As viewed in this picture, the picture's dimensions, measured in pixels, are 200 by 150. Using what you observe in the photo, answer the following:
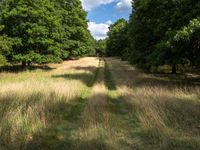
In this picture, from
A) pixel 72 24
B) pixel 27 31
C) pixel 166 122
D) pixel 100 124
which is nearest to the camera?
pixel 100 124

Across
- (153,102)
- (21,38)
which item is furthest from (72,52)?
(153,102)

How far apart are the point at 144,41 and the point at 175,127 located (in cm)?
1873

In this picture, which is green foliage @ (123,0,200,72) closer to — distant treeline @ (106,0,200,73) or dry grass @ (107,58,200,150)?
distant treeline @ (106,0,200,73)

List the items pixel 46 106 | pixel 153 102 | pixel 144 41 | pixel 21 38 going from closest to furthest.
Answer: pixel 46 106, pixel 153 102, pixel 144 41, pixel 21 38

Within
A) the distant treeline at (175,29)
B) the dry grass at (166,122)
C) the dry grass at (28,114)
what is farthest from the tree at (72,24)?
the dry grass at (166,122)

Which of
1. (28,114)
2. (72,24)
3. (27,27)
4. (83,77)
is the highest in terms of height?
(72,24)

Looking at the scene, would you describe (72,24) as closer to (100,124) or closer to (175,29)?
(175,29)

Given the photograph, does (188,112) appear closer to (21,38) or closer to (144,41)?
(144,41)

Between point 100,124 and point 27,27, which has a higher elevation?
point 27,27

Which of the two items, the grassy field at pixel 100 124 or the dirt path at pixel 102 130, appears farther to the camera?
the grassy field at pixel 100 124

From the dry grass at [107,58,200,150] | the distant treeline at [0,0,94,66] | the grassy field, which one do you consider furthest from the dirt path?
the distant treeline at [0,0,94,66]

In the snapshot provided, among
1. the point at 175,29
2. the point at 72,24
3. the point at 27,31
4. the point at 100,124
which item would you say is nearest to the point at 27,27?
the point at 27,31

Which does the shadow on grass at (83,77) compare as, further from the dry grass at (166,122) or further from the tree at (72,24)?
the tree at (72,24)

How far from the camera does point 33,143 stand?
729 centimetres
